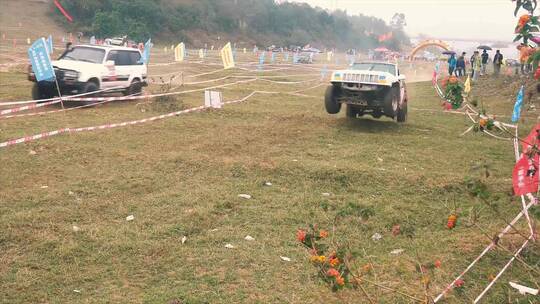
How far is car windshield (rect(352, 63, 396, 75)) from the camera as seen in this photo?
11055mm

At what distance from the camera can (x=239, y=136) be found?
9664 millimetres

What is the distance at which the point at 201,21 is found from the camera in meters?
67.5

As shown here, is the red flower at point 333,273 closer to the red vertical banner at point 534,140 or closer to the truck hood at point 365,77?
the red vertical banner at point 534,140

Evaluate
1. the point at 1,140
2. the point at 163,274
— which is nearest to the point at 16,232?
the point at 163,274

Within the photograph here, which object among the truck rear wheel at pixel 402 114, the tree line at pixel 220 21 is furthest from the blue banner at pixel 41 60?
the tree line at pixel 220 21

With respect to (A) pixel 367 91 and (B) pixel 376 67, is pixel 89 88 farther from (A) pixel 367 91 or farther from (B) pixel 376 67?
(B) pixel 376 67

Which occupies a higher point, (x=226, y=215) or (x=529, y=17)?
(x=529, y=17)

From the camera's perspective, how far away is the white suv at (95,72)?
12062 mm

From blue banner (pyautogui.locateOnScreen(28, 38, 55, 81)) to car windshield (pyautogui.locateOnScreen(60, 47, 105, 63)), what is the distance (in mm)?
2652

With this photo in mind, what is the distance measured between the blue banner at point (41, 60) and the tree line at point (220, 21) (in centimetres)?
4273

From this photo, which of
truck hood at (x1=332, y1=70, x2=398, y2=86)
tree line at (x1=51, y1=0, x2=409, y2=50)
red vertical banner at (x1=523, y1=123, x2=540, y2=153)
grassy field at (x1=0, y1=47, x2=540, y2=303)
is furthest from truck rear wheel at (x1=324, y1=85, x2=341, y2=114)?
tree line at (x1=51, y1=0, x2=409, y2=50)

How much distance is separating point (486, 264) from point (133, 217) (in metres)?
3.82

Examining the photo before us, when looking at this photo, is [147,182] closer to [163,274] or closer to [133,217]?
[133,217]

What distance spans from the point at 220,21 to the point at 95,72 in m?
61.9
